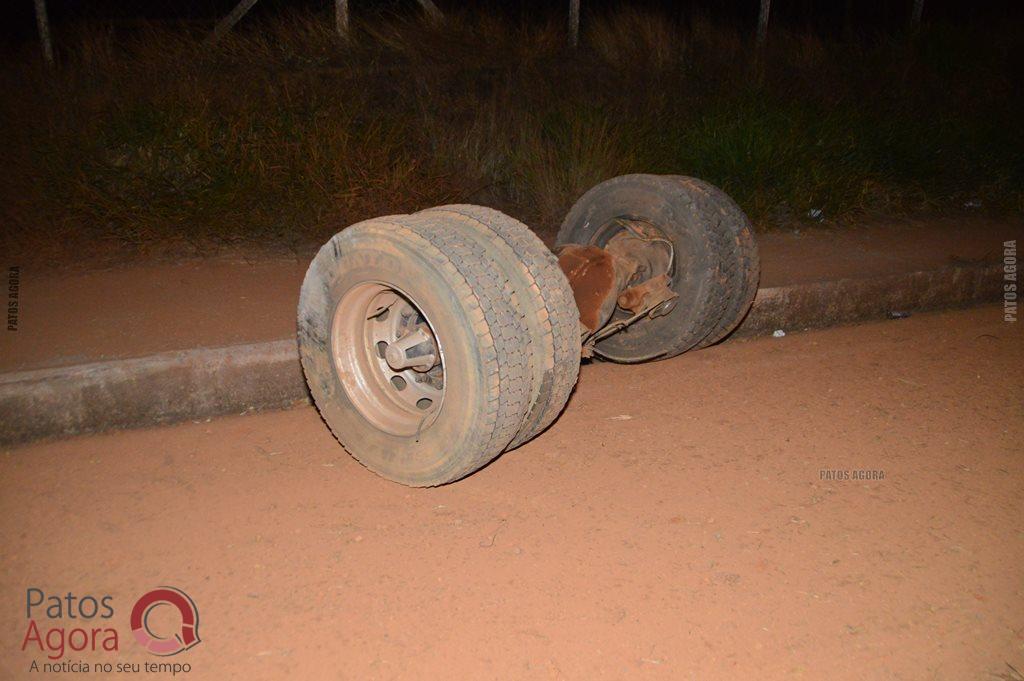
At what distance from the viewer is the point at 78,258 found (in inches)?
223

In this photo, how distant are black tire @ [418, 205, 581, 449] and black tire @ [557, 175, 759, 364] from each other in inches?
42.1

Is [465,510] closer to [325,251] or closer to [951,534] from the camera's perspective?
[325,251]

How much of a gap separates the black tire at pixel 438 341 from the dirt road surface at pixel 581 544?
273 millimetres

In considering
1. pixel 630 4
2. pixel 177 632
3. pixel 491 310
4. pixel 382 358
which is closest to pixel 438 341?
pixel 491 310

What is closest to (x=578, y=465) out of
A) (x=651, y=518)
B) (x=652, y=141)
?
(x=651, y=518)

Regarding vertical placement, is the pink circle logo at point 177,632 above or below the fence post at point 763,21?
below

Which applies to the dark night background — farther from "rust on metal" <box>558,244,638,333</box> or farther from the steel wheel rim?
the steel wheel rim

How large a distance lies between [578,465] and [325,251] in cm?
143

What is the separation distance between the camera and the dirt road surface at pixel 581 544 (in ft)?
8.05

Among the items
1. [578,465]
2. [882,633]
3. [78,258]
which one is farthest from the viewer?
[78,258]

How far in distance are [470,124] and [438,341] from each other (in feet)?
19.7

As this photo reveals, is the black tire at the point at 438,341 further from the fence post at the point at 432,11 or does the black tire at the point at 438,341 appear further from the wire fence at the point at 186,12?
the fence post at the point at 432,11

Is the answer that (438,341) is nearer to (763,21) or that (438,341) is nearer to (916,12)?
(763,21)

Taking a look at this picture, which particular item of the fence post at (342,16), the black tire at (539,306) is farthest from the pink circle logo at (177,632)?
the fence post at (342,16)
